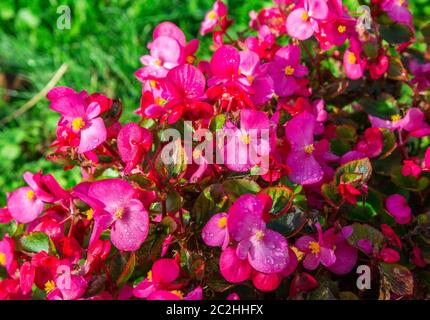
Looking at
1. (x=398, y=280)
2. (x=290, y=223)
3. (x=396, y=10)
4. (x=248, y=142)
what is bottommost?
(x=398, y=280)

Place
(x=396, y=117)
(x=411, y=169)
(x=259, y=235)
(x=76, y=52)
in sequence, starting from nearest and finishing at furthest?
(x=259, y=235) → (x=411, y=169) → (x=396, y=117) → (x=76, y=52)

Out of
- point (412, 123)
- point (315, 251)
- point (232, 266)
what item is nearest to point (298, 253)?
point (315, 251)

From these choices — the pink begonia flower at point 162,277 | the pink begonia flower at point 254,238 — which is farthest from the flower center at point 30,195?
the pink begonia flower at point 254,238

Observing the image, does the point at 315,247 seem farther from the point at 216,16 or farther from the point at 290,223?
the point at 216,16

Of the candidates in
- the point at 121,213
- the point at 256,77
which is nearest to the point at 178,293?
the point at 121,213

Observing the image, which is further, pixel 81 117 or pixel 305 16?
pixel 305 16

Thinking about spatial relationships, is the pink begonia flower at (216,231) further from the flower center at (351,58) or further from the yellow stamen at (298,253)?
the flower center at (351,58)

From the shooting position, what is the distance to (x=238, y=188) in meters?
0.78

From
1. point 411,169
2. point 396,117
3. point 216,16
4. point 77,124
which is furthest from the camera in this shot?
point 216,16

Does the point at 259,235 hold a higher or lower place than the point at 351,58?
lower

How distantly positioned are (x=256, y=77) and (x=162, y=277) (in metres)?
0.36

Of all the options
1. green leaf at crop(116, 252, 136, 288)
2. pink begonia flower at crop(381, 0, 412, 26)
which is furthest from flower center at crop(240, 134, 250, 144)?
pink begonia flower at crop(381, 0, 412, 26)

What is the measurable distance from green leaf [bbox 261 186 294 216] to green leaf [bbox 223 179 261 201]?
17 mm
